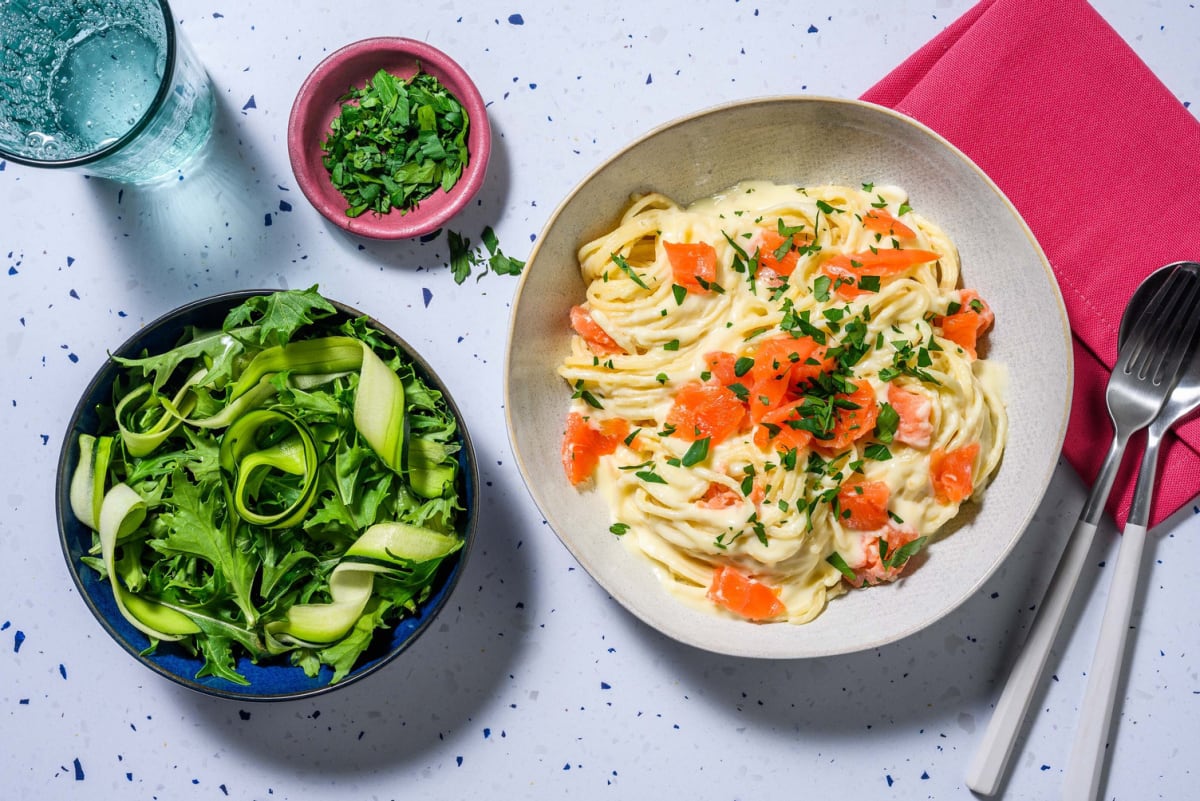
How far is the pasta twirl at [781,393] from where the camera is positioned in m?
2.40

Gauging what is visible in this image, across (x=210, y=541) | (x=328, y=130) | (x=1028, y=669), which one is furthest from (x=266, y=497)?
(x=1028, y=669)

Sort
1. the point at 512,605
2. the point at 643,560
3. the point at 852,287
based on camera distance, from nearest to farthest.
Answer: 1. the point at 852,287
2. the point at 643,560
3. the point at 512,605

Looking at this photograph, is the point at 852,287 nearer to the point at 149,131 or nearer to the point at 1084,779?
the point at 1084,779

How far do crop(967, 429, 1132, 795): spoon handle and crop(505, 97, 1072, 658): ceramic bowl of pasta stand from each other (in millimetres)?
328

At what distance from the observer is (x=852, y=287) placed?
97.3 inches

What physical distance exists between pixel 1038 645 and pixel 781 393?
3.90 ft

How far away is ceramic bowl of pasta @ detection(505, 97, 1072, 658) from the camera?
2422 mm

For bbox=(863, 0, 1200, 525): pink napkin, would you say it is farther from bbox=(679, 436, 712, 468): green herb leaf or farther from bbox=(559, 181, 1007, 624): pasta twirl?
bbox=(679, 436, 712, 468): green herb leaf

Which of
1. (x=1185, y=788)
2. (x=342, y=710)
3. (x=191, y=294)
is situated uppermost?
(x=191, y=294)

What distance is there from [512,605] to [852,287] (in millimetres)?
1418

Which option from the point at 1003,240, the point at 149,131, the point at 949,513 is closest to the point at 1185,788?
the point at 949,513

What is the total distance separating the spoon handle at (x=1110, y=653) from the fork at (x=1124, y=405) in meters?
0.10

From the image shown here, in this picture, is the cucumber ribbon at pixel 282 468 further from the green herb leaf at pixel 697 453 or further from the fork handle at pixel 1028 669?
the fork handle at pixel 1028 669

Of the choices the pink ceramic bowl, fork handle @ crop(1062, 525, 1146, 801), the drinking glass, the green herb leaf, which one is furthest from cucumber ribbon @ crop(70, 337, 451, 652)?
fork handle @ crop(1062, 525, 1146, 801)
